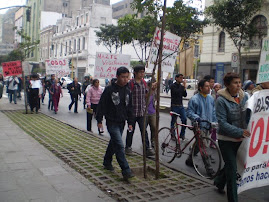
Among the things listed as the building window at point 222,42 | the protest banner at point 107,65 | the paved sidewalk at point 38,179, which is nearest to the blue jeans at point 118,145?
the paved sidewalk at point 38,179

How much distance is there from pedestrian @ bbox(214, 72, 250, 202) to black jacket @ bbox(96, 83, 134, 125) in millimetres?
1600

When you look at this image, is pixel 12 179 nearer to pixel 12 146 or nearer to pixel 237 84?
pixel 12 146

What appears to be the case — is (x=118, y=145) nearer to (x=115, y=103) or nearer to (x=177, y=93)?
(x=115, y=103)

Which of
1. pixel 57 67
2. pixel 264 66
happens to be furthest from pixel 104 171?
pixel 57 67

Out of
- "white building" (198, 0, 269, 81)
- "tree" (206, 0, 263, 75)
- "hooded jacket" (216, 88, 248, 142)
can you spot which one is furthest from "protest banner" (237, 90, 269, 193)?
"white building" (198, 0, 269, 81)

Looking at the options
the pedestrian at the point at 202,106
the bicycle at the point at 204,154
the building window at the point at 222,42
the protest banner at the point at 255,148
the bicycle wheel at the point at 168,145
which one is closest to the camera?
the protest banner at the point at 255,148

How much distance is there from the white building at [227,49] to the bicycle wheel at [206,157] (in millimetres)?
19600

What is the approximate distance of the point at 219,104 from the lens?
13.6ft

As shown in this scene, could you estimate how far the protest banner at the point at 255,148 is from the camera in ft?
12.6

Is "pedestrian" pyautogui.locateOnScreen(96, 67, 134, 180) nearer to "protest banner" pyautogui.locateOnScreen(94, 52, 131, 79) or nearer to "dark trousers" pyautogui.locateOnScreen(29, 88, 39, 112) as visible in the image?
"protest banner" pyautogui.locateOnScreen(94, 52, 131, 79)

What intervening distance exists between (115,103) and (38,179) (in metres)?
1.61

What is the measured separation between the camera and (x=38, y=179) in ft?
16.1

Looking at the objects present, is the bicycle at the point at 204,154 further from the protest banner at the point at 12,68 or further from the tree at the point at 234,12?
the tree at the point at 234,12

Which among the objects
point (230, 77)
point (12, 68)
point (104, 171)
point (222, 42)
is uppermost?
point (222, 42)
